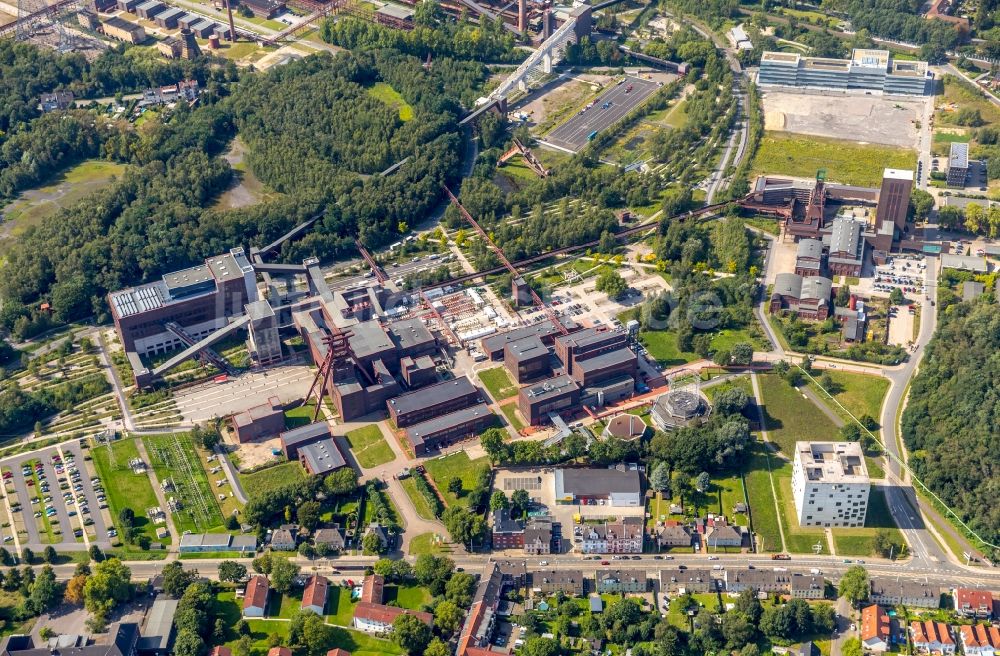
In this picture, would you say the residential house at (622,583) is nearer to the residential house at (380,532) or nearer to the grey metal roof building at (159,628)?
the residential house at (380,532)

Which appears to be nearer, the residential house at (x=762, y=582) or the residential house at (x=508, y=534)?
the residential house at (x=762, y=582)

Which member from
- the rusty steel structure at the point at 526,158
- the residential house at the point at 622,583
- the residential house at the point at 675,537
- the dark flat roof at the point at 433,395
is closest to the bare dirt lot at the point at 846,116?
the rusty steel structure at the point at 526,158

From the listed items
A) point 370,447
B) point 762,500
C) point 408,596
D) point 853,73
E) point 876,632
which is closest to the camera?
point 876,632

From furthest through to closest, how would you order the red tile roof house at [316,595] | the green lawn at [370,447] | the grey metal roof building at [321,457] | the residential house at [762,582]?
the green lawn at [370,447] → the grey metal roof building at [321,457] → the residential house at [762,582] → the red tile roof house at [316,595]

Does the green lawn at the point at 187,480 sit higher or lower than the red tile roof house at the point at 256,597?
lower

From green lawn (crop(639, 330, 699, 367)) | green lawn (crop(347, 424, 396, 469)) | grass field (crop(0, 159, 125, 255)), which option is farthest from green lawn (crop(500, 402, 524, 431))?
grass field (crop(0, 159, 125, 255))

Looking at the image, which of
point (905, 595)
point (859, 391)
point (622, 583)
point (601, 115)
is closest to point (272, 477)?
point (622, 583)

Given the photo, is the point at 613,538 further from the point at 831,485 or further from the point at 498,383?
the point at 498,383

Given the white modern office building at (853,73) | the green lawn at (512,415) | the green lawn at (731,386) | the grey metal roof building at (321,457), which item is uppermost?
the white modern office building at (853,73)
